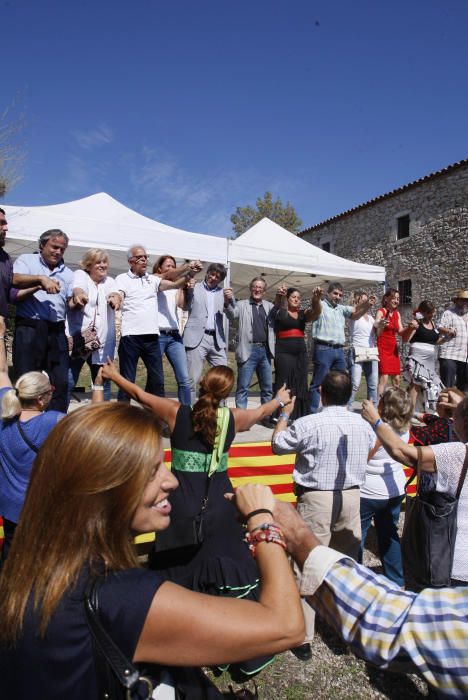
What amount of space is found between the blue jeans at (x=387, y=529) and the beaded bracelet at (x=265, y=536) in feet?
6.73

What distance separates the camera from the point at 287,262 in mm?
7723

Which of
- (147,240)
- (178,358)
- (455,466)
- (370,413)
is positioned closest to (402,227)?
(147,240)

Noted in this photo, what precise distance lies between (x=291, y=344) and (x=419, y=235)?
54.9 ft

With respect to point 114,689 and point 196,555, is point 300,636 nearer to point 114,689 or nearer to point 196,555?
point 114,689

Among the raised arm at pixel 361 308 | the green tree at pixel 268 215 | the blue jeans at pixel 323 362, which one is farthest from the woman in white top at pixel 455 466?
the green tree at pixel 268 215

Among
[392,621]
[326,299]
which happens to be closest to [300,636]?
[392,621]

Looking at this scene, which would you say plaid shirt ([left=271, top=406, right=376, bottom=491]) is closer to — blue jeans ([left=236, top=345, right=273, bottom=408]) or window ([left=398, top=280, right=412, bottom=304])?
blue jeans ([left=236, top=345, right=273, bottom=408])

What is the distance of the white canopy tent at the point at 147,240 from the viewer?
558 centimetres

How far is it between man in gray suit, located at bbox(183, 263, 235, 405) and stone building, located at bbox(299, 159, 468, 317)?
1568cm

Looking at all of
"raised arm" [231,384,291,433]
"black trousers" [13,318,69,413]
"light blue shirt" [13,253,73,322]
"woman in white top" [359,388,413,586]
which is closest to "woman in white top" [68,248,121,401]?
"light blue shirt" [13,253,73,322]

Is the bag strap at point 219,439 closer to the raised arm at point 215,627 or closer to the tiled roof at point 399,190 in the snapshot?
the raised arm at point 215,627

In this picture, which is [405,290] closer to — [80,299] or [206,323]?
[206,323]

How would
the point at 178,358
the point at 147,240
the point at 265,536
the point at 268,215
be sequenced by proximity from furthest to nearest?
1. the point at 268,215
2. the point at 147,240
3. the point at 178,358
4. the point at 265,536

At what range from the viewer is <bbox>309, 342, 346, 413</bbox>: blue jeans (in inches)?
256
